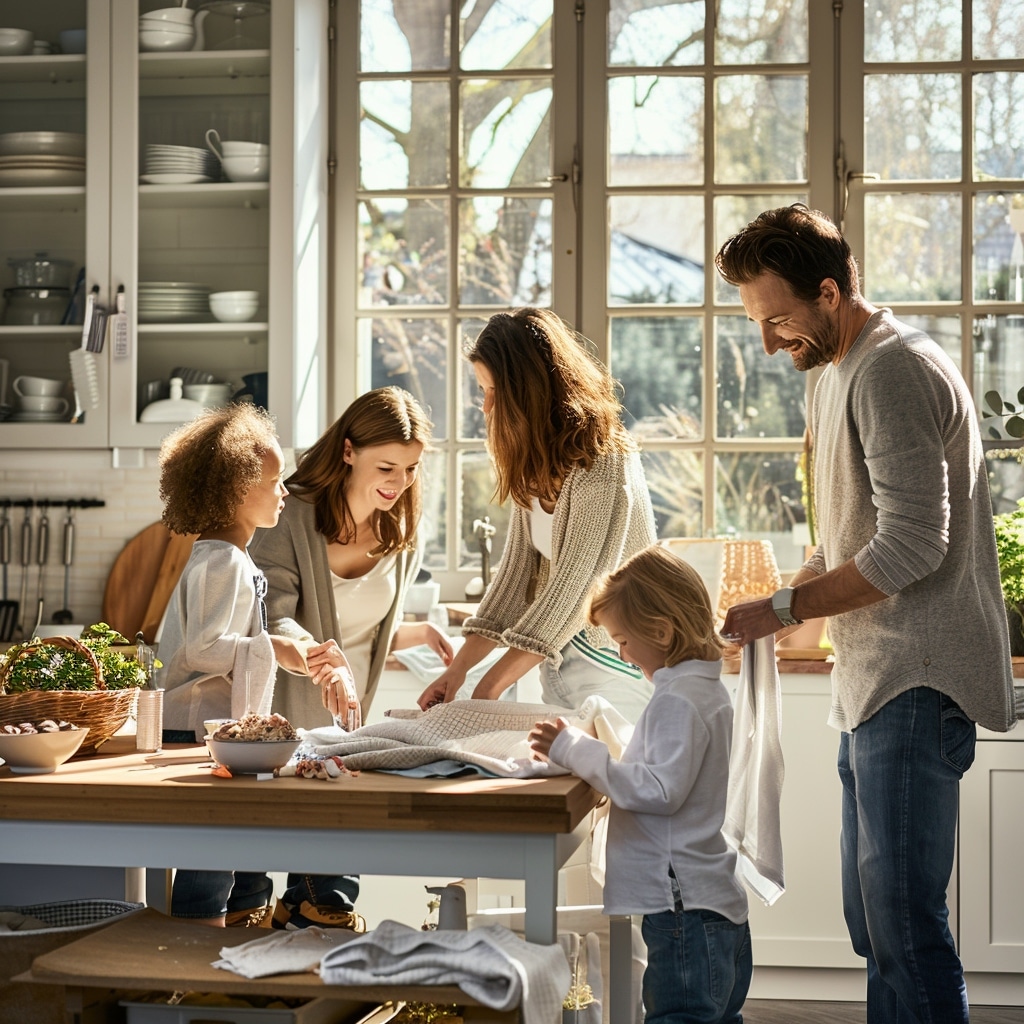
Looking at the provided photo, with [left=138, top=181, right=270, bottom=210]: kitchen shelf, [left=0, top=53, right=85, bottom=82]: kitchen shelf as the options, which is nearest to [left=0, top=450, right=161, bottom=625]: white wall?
[left=138, top=181, right=270, bottom=210]: kitchen shelf

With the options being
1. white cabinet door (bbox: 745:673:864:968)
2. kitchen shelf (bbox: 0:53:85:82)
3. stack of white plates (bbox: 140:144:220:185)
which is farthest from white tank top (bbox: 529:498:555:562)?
kitchen shelf (bbox: 0:53:85:82)

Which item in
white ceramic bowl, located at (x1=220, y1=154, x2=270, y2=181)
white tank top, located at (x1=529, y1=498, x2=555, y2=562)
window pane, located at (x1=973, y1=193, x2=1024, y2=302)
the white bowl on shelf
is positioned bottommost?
→ white tank top, located at (x1=529, y1=498, x2=555, y2=562)

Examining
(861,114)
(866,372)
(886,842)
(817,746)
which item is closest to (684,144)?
(861,114)

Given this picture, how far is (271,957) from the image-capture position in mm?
1775

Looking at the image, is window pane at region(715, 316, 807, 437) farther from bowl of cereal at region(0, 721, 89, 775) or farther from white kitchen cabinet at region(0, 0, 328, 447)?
bowl of cereal at region(0, 721, 89, 775)

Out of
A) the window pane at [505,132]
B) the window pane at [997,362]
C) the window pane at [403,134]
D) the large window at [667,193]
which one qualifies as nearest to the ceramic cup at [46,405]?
the large window at [667,193]

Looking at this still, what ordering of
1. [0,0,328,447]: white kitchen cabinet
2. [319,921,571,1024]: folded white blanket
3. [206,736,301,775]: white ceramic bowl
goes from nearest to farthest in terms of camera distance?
[319,921,571,1024]: folded white blanket < [206,736,301,775]: white ceramic bowl < [0,0,328,447]: white kitchen cabinet

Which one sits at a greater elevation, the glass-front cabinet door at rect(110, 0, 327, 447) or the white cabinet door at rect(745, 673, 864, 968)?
the glass-front cabinet door at rect(110, 0, 327, 447)

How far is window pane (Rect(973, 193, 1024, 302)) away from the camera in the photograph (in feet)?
13.7

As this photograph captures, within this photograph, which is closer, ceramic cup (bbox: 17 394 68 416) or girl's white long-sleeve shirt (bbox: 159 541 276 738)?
girl's white long-sleeve shirt (bbox: 159 541 276 738)

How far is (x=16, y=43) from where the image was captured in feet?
13.8

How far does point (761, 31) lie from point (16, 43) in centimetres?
230

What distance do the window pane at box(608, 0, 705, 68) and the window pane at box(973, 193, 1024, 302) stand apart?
3.29 ft

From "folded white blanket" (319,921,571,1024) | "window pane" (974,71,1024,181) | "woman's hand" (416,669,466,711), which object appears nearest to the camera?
"folded white blanket" (319,921,571,1024)
